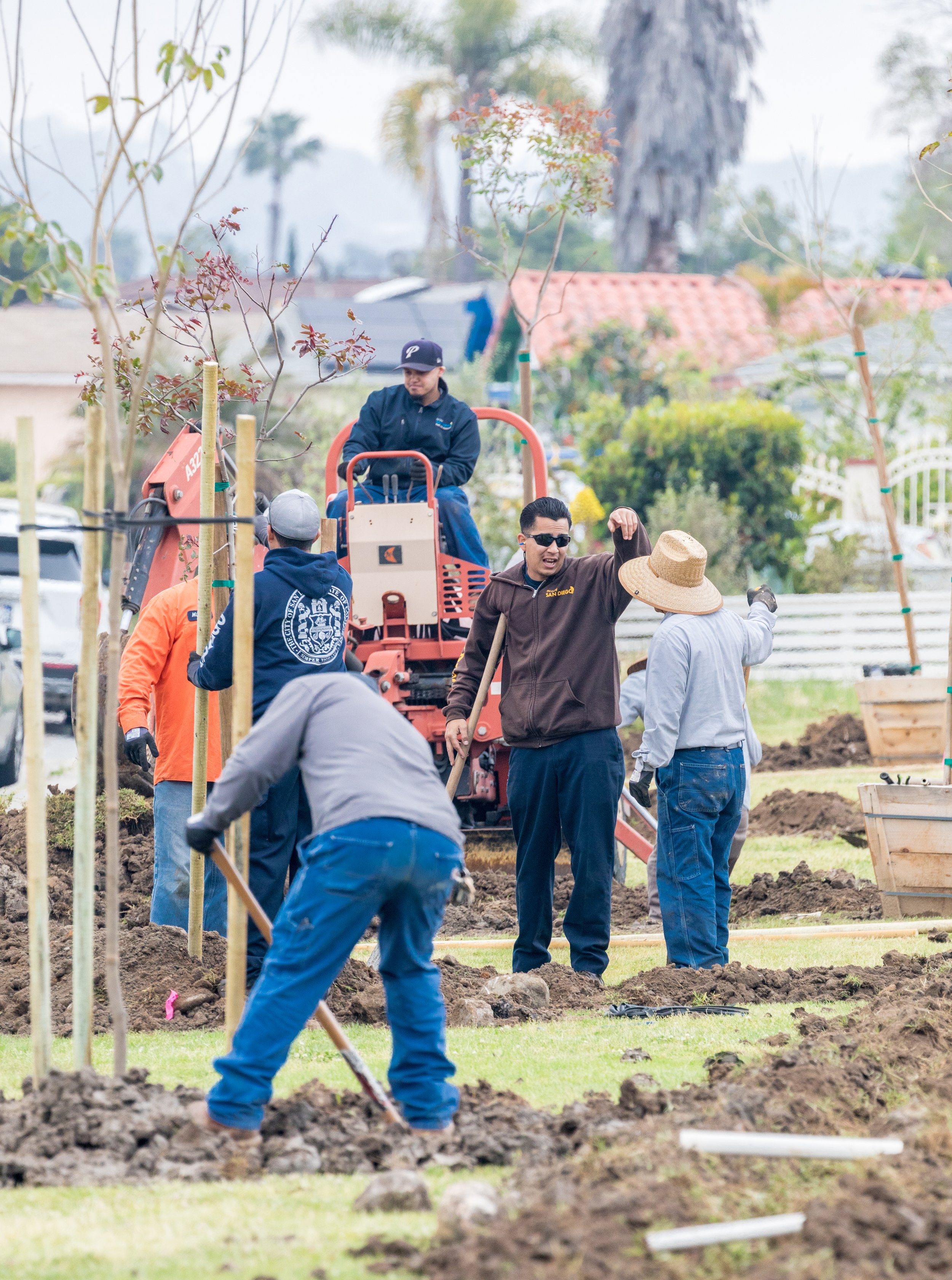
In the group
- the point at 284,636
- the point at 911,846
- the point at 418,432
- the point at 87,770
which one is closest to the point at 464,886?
the point at 87,770

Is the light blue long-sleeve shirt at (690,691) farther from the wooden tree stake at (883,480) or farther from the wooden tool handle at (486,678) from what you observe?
the wooden tree stake at (883,480)

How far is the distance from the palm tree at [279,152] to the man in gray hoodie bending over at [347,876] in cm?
7758

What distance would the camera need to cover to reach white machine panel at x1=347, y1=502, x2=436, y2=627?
355 inches

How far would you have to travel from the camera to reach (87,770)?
4789mm

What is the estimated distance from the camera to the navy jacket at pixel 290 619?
20.5 ft

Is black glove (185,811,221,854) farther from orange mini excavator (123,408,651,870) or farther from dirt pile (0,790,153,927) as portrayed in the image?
orange mini excavator (123,408,651,870)

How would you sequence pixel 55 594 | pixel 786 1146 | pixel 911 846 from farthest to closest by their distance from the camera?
pixel 55 594 < pixel 911 846 < pixel 786 1146

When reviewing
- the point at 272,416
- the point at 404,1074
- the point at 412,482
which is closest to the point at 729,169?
the point at 272,416

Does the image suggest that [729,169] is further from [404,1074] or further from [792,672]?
[404,1074]

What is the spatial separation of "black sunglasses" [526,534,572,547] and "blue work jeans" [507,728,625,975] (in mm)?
863

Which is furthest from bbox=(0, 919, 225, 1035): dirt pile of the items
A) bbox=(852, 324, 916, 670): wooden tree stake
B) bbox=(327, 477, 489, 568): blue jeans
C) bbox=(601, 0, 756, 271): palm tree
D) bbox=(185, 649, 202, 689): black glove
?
bbox=(601, 0, 756, 271): palm tree

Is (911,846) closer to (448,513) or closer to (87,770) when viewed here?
(448,513)

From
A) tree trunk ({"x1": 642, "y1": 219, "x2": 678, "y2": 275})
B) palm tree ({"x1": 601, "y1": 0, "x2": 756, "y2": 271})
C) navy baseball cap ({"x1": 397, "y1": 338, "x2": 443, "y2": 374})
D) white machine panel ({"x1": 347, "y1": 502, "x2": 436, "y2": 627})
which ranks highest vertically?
palm tree ({"x1": 601, "y1": 0, "x2": 756, "y2": 271})

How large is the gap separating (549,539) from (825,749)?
28.0ft
